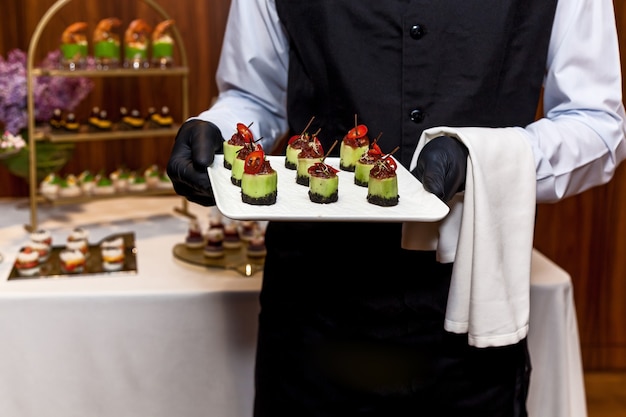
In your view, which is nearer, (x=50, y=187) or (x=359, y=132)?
(x=359, y=132)

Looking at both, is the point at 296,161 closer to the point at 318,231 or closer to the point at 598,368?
the point at 318,231

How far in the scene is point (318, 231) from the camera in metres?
1.48

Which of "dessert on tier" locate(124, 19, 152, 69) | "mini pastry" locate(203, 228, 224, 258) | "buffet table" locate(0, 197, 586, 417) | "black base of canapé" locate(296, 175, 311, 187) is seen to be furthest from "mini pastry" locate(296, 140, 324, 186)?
"dessert on tier" locate(124, 19, 152, 69)

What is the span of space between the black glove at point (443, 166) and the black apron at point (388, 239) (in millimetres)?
192

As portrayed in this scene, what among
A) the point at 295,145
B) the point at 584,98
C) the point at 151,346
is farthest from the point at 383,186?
the point at 151,346

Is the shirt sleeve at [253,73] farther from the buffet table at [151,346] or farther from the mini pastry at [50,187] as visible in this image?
the mini pastry at [50,187]

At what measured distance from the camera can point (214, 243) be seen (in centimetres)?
228

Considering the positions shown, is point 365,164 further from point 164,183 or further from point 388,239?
point 164,183

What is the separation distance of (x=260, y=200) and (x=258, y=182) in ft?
0.22

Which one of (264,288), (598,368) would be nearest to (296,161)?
(264,288)

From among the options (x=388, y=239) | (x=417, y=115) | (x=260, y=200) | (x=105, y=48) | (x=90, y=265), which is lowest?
(x=90, y=265)

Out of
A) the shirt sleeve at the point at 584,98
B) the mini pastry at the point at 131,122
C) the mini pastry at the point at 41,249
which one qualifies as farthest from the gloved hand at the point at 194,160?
the mini pastry at the point at 131,122

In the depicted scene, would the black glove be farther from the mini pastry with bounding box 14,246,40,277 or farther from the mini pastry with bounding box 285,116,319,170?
the mini pastry with bounding box 14,246,40,277

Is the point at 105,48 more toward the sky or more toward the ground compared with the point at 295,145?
more toward the sky
